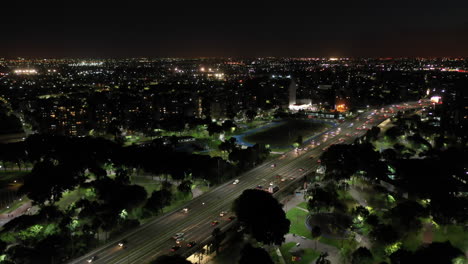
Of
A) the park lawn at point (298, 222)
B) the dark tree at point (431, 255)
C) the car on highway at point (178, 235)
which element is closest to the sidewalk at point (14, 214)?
the car on highway at point (178, 235)

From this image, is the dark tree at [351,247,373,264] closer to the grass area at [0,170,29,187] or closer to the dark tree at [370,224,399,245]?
the dark tree at [370,224,399,245]

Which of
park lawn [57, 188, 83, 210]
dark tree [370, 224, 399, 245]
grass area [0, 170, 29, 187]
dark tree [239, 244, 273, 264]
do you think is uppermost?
dark tree [239, 244, 273, 264]

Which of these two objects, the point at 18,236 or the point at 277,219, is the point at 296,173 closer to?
the point at 277,219

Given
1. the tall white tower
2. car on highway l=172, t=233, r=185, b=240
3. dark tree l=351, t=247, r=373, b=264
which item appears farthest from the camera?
the tall white tower

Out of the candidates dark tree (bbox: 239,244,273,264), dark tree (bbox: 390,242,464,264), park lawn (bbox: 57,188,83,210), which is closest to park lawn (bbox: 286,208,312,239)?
dark tree (bbox: 390,242,464,264)

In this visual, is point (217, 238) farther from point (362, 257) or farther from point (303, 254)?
point (362, 257)

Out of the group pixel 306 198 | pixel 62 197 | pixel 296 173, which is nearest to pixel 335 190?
pixel 306 198

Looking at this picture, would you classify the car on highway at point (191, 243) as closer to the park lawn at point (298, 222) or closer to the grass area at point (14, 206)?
the park lawn at point (298, 222)

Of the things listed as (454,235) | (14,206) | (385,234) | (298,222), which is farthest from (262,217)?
(14,206)
